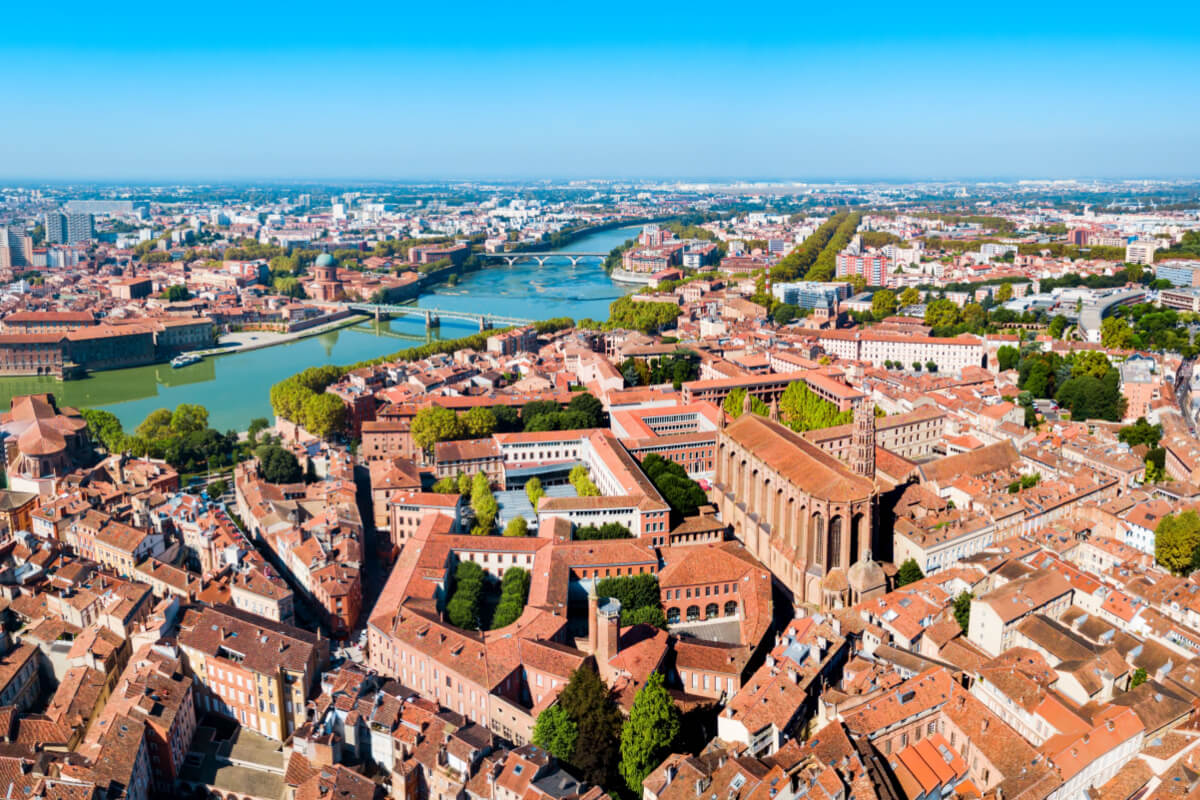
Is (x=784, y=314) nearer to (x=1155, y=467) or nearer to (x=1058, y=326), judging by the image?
(x=1058, y=326)

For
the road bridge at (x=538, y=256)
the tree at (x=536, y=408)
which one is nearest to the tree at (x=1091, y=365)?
the tree at (x=536, y=408)

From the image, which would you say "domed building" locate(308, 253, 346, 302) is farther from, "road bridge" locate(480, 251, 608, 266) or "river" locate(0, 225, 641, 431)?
"road bridge" locate(480, 251, 608, 266)

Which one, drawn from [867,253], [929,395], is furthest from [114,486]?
[867,253]

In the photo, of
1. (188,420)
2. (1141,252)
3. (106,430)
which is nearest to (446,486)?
(188,420)

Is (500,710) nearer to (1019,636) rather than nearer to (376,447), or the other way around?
(1019,636)

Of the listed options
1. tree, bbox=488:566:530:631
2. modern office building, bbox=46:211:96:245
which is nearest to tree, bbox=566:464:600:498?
tree, bbox=488:566:530:631
